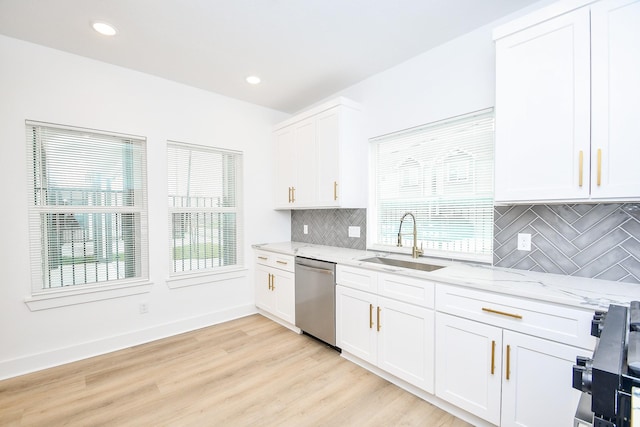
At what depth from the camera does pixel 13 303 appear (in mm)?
2355

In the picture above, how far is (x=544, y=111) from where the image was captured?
167cm

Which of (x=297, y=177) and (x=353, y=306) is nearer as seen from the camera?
(x=353, y=306)

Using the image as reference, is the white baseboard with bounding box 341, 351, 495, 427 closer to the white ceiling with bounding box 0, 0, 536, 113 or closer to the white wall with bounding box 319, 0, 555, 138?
the white wall with bounding box 319, 0, 555, 138

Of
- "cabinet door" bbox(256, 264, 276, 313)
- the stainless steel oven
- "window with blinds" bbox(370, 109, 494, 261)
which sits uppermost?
"window with blinds" bbox(370, 109, 494, 261)

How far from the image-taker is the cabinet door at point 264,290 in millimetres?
3512

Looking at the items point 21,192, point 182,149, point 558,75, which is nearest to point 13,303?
point 21,192

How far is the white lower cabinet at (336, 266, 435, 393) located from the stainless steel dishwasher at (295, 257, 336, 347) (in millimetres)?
76

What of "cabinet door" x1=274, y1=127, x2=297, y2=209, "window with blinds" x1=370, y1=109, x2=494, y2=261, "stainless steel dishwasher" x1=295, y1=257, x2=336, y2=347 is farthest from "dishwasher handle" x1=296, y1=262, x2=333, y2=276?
"cabinet door" x1=274, y1=127, x2=297, y2=209

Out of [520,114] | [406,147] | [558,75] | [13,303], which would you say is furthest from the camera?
[406,147]

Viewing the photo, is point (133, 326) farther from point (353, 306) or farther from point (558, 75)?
point (558, 75)

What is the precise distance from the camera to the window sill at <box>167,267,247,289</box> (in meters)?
3.18

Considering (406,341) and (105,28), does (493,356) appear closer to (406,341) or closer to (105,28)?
(406,341)

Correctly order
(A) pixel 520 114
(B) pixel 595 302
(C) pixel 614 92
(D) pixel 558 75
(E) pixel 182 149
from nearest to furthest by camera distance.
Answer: (B) pixel 595 302 → (C) pixel 614 92 → (D) pixel 558 75 → (A) pixel 520 114 → (E) pixel 182 149

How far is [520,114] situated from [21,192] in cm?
380
